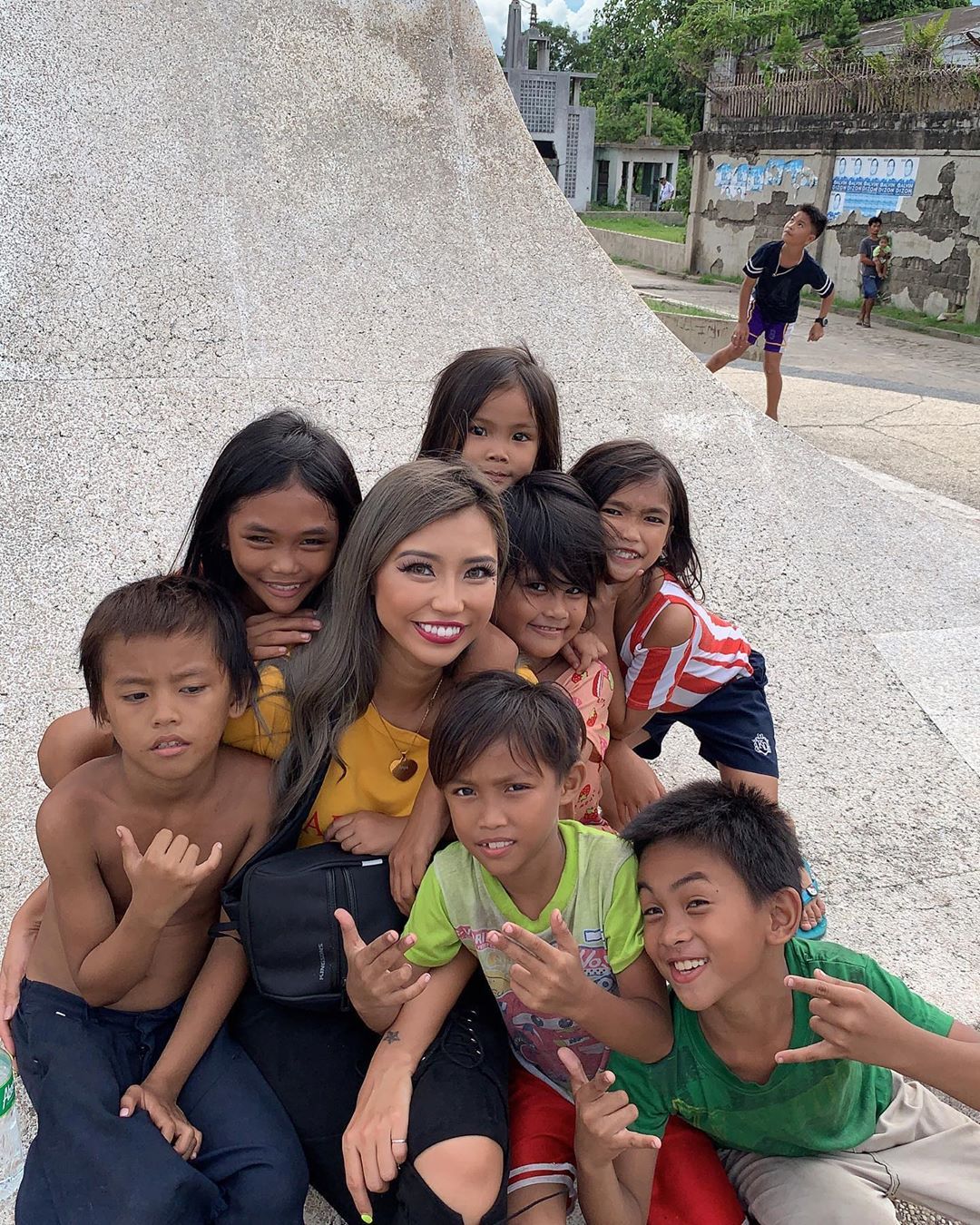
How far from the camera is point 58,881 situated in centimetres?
169

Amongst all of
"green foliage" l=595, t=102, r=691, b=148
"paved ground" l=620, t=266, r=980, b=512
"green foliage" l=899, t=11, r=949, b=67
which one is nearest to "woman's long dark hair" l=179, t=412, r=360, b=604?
"paved ground" l=620, t=266, r=980, b=512

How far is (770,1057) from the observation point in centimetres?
162

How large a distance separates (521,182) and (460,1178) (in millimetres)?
4589

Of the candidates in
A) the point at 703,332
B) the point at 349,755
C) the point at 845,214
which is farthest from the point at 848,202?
the point at 349,755

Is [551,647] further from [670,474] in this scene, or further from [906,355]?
[906,355]

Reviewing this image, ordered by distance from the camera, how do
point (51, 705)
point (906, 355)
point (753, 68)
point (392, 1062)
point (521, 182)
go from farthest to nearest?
point (753, 68)
point (906, 355)
point (521, 182)
point (51, 705)
point (392, 1062)

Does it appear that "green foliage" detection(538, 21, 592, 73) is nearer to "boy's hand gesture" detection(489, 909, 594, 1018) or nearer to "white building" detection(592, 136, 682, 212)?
"white building" detection(592, 136, 682, 212)

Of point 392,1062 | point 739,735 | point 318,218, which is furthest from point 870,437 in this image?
point 392,1062

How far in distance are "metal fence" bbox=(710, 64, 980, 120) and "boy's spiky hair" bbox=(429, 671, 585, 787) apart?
1680 cm

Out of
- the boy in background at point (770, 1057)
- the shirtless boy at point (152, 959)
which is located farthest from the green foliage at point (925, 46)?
the shirtless boy at point (152, 959)

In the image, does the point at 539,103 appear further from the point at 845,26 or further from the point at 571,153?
the point at 845,26

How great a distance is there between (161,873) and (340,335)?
329cm

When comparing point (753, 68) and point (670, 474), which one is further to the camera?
point (753, 68)

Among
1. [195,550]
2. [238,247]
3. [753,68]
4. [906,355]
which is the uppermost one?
[753,68]
